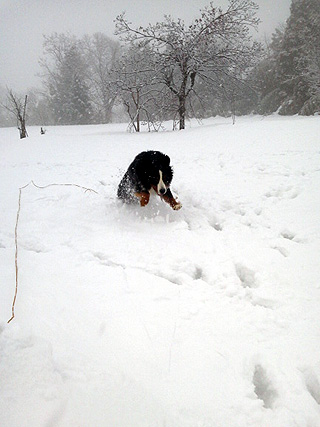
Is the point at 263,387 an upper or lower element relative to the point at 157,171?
lower

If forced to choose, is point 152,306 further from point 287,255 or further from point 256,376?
point 287,255

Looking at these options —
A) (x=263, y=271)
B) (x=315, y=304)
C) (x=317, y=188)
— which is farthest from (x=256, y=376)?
(x=317, y=188)

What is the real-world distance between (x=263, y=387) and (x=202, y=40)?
→ 480 inches

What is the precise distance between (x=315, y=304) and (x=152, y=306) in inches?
48.7

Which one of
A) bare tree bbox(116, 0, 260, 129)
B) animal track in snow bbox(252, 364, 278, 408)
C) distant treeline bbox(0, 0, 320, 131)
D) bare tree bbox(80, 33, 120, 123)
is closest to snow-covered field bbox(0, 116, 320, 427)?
animal track in snow bbox(252, 364, 278, 408)

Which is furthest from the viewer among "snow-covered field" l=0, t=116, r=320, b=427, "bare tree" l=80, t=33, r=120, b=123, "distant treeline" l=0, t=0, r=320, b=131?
"bare tree" l=80, t=33, r=120, b=123

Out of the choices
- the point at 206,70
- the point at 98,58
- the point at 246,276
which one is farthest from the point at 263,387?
the point at 98,58

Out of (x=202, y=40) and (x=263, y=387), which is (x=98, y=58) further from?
(x=263, y=387)

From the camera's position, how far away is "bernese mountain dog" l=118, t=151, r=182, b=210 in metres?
3.22

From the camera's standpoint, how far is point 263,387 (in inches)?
56.8

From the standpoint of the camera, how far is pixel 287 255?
2.49 meters

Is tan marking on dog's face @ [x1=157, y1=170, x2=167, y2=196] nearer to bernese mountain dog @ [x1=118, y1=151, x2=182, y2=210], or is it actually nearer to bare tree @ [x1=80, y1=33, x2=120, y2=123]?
bernese mountain dog @ [x1=118, y1=151, x2=182, y2=210]

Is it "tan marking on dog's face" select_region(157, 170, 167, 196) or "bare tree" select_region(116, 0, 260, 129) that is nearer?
"tan marking on dog's face" select_region(157, 170, 167, 196)

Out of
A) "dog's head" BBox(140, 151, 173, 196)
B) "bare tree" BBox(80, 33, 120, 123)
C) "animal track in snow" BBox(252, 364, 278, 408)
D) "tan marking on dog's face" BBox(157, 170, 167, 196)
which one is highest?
"bare tree" BBox(80, 33, 120, 123)
